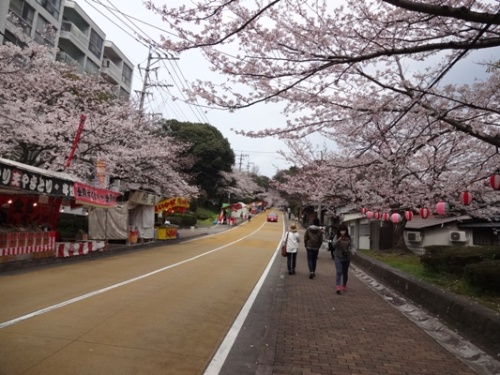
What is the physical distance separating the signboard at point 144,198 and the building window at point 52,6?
17.5 meters

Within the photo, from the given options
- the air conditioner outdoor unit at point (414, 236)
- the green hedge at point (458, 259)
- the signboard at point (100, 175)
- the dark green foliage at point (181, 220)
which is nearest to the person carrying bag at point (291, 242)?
the green hedge at point (458, 259)

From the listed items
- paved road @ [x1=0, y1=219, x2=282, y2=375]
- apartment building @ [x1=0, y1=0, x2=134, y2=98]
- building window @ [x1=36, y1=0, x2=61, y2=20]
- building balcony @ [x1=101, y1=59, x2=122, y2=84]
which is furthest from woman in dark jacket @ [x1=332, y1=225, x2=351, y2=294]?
building balcony @ [x1=101, y1=59, x2=122, y2=84]

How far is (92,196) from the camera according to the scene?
49.8ft

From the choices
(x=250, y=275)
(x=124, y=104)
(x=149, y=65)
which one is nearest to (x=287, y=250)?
(x=250, y=275)

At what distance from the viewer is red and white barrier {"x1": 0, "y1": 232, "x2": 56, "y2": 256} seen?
12078 millimetres

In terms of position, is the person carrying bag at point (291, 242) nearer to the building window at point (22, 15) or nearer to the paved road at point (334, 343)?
the paved road at point (334, 343)

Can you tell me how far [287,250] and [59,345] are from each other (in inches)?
366

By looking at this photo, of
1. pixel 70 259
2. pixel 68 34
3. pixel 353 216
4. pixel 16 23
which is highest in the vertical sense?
pixel 68 34

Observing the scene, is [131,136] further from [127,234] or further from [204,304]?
[204,304]

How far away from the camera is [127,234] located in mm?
21969

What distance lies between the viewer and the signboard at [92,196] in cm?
1407

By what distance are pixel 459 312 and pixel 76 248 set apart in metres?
14.1

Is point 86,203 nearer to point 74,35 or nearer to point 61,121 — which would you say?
point 61,121

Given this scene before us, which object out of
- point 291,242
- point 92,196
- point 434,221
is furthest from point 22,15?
point 434,221
